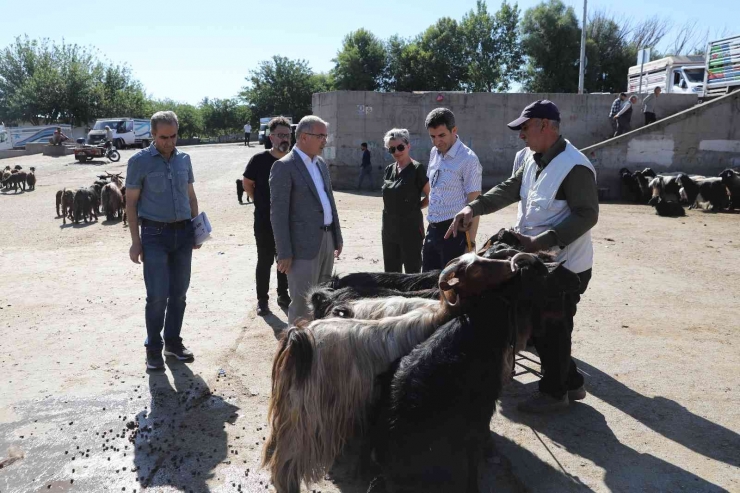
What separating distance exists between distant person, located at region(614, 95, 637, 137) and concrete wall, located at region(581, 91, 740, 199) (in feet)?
2.91

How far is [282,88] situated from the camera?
2421 inches

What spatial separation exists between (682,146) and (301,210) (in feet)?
57.5

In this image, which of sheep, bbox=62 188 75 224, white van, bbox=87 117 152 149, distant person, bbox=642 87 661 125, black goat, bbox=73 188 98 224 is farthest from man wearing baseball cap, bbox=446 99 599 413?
white van, bbox=87 117 152 149

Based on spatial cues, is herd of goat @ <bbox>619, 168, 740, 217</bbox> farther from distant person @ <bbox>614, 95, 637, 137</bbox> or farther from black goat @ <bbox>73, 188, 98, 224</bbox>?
black goat @ <bbox>73, 188, 98, 224</bbox>

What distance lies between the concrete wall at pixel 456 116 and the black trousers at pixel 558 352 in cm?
1540

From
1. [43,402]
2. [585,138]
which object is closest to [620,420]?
[43,402]

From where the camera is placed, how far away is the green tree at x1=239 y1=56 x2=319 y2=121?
61234 mm

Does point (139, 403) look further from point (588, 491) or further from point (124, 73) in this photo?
point (124, 73)

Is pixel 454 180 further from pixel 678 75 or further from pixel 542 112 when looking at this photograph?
pixel 678 75

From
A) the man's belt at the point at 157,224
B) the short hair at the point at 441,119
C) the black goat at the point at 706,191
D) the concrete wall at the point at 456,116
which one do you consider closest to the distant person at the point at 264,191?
the man's belt at the point at 157,224

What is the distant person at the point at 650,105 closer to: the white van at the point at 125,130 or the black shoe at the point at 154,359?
the black shoe at the point at 154,359

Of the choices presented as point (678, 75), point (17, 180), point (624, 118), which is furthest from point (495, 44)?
point (17, 180)

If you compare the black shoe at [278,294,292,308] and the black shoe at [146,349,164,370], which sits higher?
the black shoe at [278,294,292,308]

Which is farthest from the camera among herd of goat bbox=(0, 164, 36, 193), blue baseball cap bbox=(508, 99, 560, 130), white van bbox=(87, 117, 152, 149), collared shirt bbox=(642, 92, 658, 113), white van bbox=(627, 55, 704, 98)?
white van bbox=(87, 117, 152, 149)
